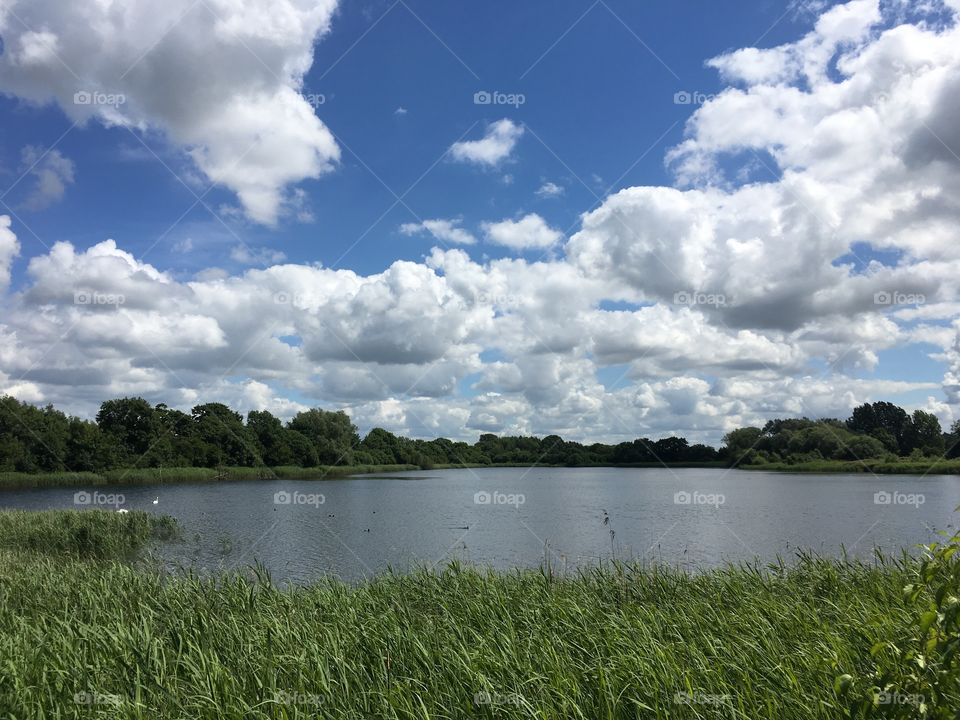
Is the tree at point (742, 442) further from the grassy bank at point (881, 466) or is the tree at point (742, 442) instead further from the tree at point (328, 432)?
the tree at point (328, 432)

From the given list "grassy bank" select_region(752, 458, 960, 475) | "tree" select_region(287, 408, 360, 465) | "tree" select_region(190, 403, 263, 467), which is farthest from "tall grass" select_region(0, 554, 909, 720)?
"grassy bank" select_region(752, 458, 960, 475)

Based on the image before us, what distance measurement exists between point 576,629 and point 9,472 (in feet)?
259

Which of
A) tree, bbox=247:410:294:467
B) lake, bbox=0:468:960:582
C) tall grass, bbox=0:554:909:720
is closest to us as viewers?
tall grass, bbox=0:554:909:720

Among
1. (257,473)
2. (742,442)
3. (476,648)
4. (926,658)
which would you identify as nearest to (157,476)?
(257,473)

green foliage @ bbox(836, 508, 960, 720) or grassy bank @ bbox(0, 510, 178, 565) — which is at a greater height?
green foliage @ bbox(836, 508, 960, 720)

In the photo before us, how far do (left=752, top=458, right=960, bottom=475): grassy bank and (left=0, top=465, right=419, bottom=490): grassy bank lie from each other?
229 feet

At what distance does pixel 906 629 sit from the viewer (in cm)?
632

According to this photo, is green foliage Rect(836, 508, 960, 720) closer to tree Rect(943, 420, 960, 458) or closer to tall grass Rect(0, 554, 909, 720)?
tall grass Rect(0, 554, 909, 720)

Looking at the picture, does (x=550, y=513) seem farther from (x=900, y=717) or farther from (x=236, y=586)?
(x=900, y=717)

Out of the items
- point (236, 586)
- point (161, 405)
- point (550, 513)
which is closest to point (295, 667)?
point (236, 586)

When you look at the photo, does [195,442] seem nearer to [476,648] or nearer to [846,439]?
[476,648]

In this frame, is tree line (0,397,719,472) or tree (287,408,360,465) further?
tree (287,408,360,465)

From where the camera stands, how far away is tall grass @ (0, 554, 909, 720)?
17.7 ft

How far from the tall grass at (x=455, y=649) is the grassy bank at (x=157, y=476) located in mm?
60039
